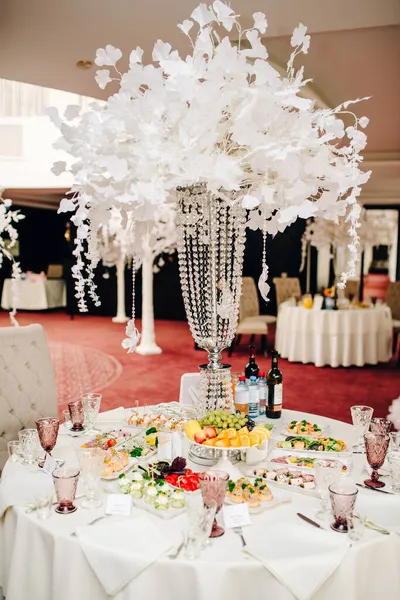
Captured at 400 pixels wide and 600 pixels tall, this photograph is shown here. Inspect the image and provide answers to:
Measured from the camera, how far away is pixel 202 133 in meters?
1.53

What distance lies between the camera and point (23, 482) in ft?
5.52

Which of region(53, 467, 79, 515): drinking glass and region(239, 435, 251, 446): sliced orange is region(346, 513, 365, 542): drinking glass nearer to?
region(239, 435, 251, 446): sliced orange

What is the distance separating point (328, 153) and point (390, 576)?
46.4 inches

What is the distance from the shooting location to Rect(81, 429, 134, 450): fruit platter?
1.94 m

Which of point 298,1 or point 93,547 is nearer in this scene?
point 93,547

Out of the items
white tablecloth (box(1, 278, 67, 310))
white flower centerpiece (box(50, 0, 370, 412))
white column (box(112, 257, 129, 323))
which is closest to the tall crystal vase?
white flower centerpiece (box(50, 0, 370, 412))

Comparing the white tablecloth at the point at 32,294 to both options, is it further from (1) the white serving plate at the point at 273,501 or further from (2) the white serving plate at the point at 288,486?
(1) the white serving plate at the point at 273,501

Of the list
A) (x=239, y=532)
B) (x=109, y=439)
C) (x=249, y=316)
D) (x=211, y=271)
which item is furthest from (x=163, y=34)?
(x=249, y=316)

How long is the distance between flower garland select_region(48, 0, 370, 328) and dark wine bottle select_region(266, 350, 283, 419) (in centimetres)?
64

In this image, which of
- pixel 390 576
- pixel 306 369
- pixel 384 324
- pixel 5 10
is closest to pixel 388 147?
pixel 384 324

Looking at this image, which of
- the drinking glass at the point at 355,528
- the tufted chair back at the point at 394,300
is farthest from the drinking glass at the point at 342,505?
the tufted chair back at the point at 394,300

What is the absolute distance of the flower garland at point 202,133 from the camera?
4.91 feet

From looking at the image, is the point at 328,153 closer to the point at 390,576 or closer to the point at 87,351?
the point at 390,576

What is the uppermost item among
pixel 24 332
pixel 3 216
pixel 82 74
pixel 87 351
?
pixel 82 74
